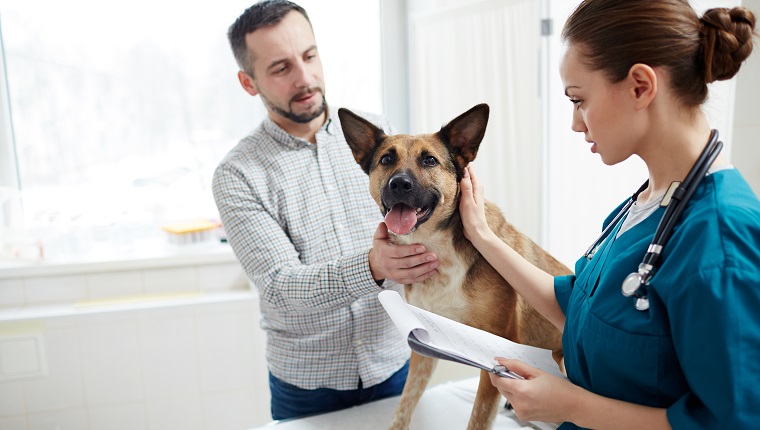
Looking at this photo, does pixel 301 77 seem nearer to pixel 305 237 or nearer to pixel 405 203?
pixel 305 237

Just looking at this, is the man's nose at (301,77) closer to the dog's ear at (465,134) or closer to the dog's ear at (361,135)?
the dog's ear at (361,135)

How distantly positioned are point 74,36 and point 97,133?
52 cm

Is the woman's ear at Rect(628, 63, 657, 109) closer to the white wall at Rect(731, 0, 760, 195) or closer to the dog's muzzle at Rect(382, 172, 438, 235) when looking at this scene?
the dog's muzzle at Rect(382, 172, 438, 235)

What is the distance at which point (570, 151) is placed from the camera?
97.0 inches

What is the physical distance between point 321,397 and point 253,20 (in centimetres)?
119

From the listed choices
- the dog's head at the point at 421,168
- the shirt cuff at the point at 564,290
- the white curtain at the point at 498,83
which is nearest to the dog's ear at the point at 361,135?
the dog's head at the point at 421,168

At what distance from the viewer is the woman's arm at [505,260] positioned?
120cm

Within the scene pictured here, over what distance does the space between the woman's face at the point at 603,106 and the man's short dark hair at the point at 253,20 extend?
995 mm

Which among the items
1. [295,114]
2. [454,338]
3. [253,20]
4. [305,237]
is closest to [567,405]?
[454,338]

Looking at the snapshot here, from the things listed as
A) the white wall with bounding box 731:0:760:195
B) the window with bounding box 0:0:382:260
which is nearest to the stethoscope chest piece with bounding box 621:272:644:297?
the white wall with bounding box 731:0:760:195

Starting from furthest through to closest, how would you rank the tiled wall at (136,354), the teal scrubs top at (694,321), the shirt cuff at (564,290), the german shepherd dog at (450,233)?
the tiled wall at (136,354) < the german shepherd dog at (450,233) < the shirt cuff at (564,290) < the teal scrubs top at (694,321)

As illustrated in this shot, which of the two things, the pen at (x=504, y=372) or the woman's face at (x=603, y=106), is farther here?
the pen at (x=504, y=372)

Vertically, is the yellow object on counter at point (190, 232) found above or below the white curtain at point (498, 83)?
below

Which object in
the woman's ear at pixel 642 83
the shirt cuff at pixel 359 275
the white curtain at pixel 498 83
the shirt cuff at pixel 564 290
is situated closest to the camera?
the woman's ear at pixel 642 83
